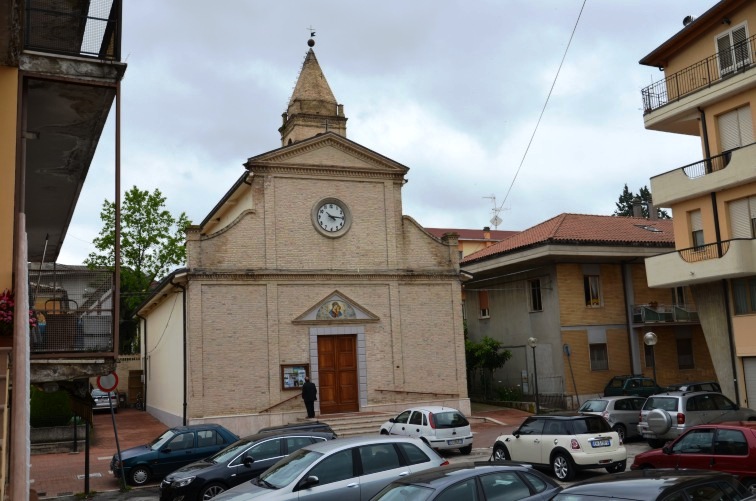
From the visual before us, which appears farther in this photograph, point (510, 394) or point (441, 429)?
point (510, 394)

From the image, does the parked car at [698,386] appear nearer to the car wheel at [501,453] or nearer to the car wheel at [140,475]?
the car wheel at [501,453]

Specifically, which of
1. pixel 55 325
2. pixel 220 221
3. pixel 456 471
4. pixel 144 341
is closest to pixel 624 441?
pixel 456 471

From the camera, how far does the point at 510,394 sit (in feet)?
113

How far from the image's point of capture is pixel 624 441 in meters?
21.9

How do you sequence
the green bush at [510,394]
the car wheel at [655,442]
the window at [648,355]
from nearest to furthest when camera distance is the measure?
1. the car wheel at [655,442]
2. the window at [648,355]
3. the green bush at [510,394]

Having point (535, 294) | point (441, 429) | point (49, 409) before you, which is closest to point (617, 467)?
point (441, 429)

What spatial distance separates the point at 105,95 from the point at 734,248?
21807 mm

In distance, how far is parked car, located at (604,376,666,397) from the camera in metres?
28.1

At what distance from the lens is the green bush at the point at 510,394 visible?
34094 mm

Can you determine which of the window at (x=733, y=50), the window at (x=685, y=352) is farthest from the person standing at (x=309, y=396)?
the window at (x=733, y=50)

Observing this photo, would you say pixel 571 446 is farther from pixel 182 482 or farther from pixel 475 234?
pixel 475 234

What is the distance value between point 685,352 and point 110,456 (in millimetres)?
26479

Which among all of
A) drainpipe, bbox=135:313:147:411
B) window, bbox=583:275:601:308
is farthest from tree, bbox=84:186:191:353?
window, bbox=583:275:601:308

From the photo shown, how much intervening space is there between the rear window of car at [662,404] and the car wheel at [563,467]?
5.67 meters
